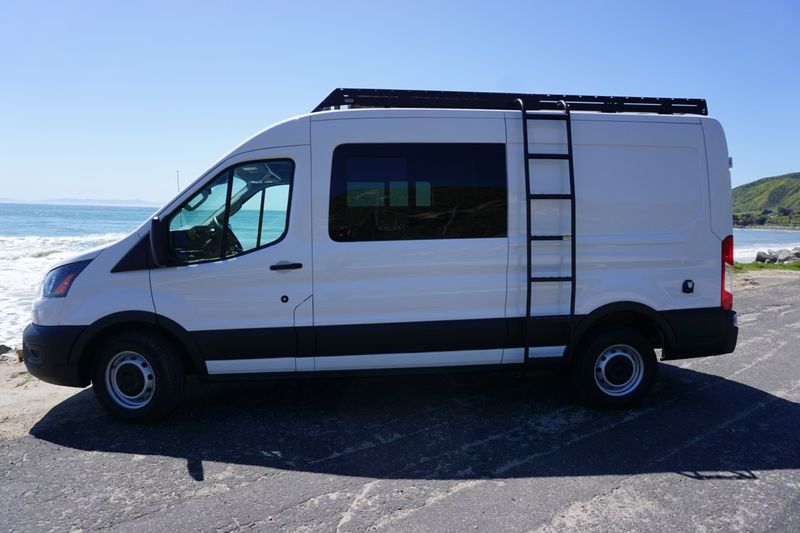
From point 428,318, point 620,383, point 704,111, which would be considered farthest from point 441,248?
point 704,111

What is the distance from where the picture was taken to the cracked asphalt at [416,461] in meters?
3.11

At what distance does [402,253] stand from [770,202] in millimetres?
144034

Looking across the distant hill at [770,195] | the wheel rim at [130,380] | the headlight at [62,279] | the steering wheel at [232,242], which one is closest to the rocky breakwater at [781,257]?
the steering wheel at [232,242]

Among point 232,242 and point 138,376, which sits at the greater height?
point 232,242

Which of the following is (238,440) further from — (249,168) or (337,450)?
(249,168)

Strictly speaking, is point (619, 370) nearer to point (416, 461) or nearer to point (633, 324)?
point (633, 324)

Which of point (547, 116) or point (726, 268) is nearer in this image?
point (547, 116)

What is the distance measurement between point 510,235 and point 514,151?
75 cm

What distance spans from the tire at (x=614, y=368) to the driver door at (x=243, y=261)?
2.60 meters

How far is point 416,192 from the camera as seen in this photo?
14.7 ft

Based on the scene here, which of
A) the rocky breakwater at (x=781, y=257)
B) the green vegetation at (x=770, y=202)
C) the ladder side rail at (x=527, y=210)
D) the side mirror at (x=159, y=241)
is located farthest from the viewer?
the green vegetation at (x=770, y=202)

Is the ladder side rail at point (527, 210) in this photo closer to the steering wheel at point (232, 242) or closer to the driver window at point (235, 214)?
the driver window at point (235, 214)

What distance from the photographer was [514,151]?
457 cm

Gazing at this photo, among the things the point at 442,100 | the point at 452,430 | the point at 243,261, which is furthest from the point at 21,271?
the point at 452,430
